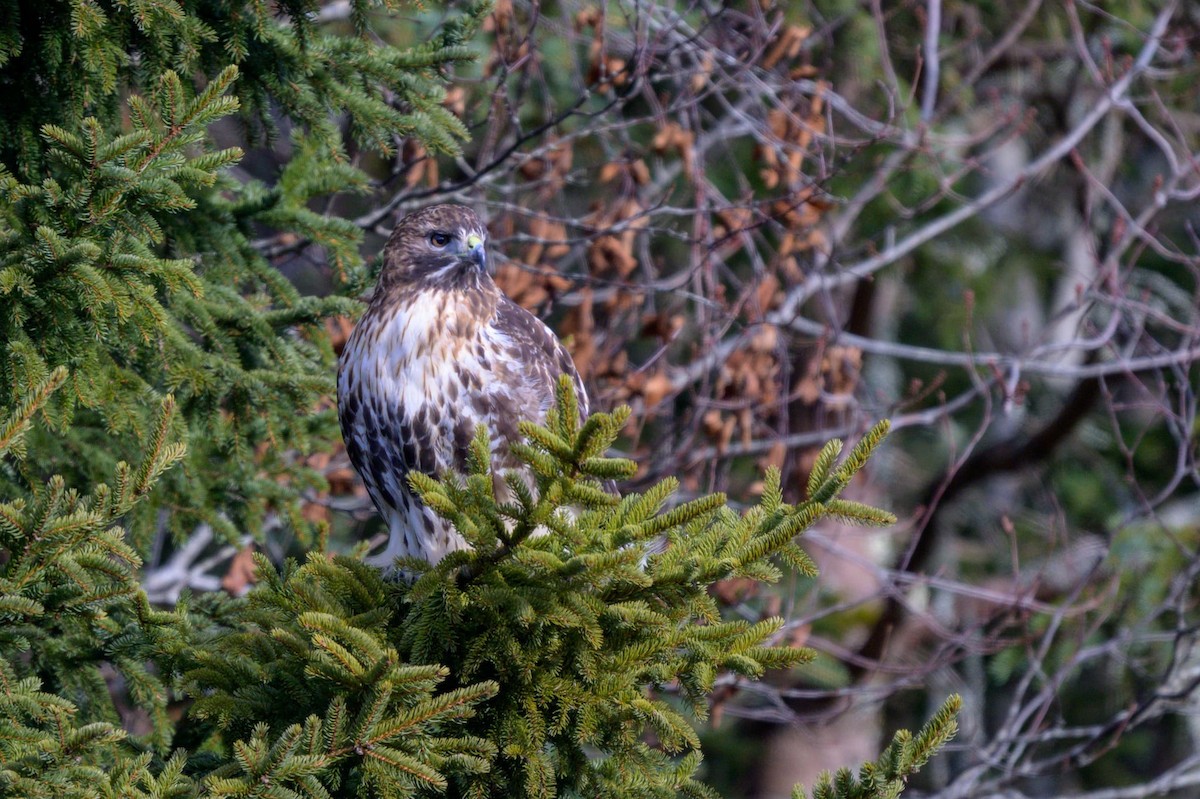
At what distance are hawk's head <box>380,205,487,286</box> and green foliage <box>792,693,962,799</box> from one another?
6.49 ft

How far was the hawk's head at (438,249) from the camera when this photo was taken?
389 centimetres

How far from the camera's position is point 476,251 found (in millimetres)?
3881

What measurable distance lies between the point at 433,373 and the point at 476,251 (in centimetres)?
44

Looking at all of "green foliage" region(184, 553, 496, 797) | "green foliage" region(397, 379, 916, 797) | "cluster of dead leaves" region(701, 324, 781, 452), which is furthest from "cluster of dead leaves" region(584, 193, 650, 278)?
"green foliage" region(397, 379, 916, 797)

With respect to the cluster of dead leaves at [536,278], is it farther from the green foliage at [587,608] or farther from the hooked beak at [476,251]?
the green foliage at [587,608]

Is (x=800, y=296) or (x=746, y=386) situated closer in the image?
(x=746, y=386)

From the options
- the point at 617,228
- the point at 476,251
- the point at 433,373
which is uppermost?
the point at 476,251

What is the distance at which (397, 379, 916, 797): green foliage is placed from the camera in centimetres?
232

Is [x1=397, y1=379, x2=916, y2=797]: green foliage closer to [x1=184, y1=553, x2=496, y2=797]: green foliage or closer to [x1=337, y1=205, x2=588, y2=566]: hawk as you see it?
[x1=184, y1=553, x2=496, y2=797]: green foliage

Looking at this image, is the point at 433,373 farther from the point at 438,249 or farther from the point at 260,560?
the point at 260,560

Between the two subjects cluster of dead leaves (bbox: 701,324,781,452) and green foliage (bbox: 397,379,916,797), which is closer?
green foliage (bbox: 397,379,916,797)

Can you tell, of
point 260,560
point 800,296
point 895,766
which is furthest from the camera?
point 800,296

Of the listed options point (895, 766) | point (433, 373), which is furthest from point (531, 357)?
point (895, 766)

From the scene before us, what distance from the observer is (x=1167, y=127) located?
8227mm
